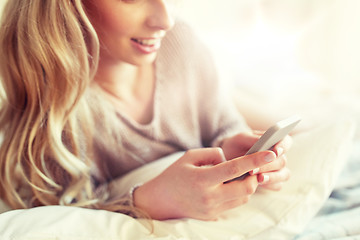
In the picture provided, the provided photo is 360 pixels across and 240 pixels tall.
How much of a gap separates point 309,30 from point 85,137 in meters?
1.30

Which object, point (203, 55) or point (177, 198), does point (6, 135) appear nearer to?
point (177, 198)

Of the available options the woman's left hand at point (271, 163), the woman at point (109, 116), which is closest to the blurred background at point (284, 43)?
the woman at point (109, 116)

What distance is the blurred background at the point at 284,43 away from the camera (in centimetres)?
143

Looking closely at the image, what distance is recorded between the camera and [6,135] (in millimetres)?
744

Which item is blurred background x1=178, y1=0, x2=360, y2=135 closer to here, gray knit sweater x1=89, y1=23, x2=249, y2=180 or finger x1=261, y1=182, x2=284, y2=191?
gray knit sweater x1=89, y1=23, x2=249, y2=180

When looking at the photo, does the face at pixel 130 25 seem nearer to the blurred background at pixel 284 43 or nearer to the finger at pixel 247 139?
the finger at pixel 247 139

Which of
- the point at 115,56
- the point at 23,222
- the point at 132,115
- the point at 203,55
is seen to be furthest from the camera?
the point at 203,55

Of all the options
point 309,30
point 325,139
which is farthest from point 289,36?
point 325,139

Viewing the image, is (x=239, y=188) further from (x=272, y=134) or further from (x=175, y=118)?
(x=175, y=118)

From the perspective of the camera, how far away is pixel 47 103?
68 centimetres

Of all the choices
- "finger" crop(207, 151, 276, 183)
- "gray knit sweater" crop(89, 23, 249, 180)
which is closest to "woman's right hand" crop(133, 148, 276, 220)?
"finger" crop(207, 151, 276, 183)

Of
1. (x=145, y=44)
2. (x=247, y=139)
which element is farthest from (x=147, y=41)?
(x=247, y=139)

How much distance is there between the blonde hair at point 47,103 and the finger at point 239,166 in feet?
0.69

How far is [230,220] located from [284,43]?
1.24 meters
